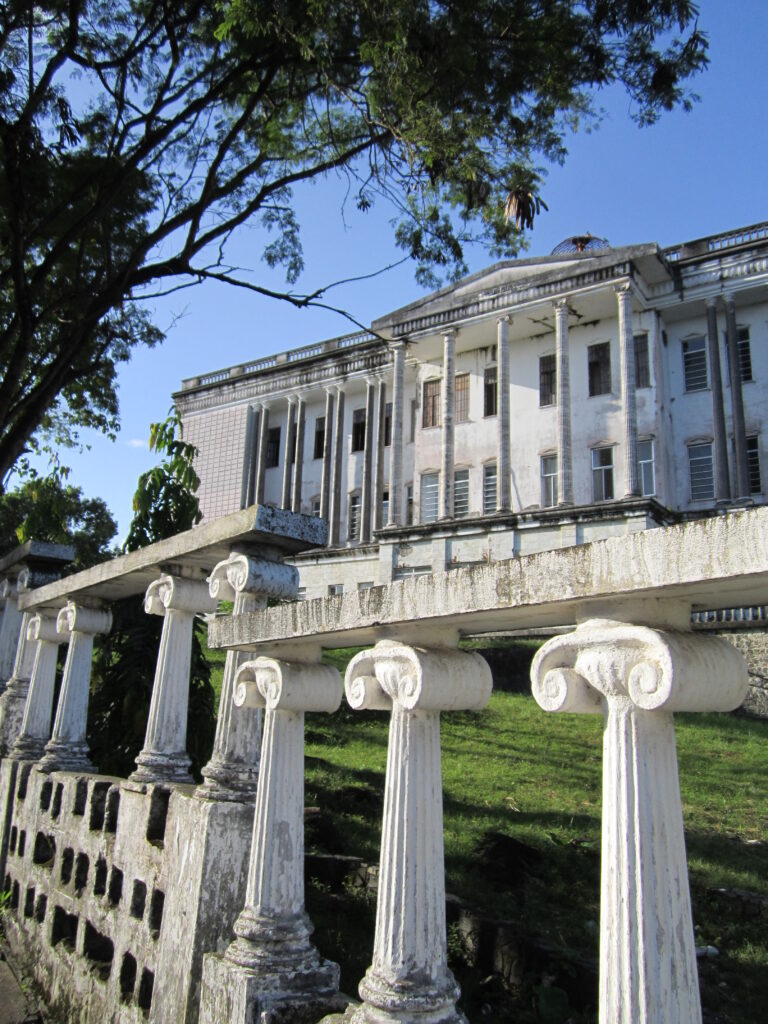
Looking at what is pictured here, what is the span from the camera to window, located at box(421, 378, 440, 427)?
28922 millimetres

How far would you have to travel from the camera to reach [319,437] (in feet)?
109

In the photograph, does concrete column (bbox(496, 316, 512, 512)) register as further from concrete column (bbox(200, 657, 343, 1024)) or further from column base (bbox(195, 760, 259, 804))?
concrete column (bbox(200, 657, 343, 1024))

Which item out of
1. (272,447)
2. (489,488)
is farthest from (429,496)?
(272,447)

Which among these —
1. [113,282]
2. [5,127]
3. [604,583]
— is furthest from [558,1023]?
[5,127]

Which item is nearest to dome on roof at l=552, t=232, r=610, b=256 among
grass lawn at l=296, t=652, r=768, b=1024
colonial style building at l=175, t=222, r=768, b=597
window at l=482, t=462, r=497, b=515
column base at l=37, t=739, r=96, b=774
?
colonial style building at l=175, t=222, r=768, b=597

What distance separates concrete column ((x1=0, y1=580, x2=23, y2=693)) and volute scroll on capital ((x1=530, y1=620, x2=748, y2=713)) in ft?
25.0

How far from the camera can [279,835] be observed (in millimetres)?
3584

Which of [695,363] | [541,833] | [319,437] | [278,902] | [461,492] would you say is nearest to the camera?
[278,902]

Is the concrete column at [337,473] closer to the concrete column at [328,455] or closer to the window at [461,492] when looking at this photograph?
the concrete column at [328,455]

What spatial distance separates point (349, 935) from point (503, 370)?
20917 mm

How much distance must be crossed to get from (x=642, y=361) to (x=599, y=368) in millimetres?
1323

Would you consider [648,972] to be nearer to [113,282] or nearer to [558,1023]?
[558,1023]

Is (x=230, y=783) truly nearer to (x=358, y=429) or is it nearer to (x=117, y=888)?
(x=117, y=888)

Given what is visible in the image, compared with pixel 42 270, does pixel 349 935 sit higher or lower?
lower
